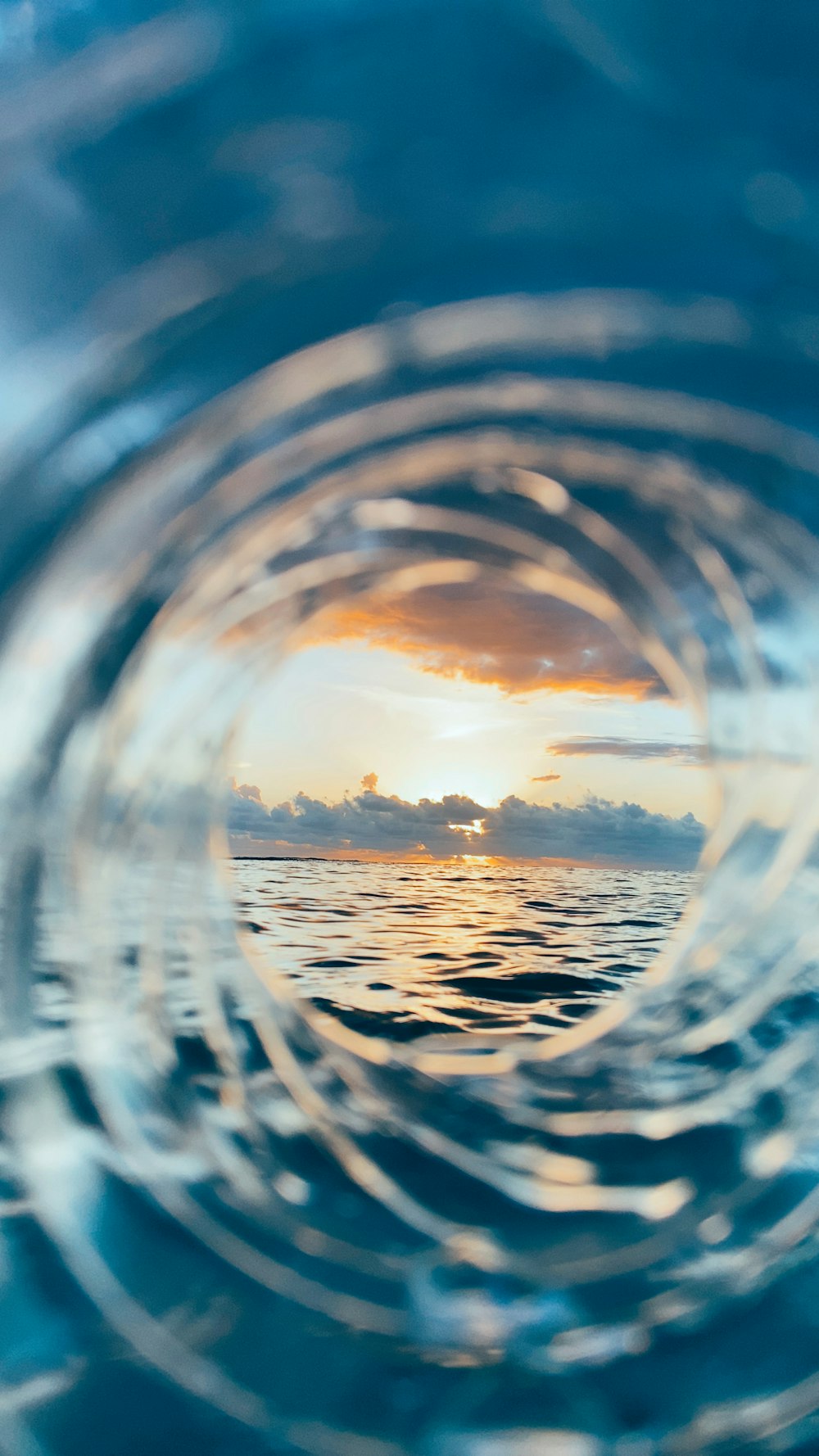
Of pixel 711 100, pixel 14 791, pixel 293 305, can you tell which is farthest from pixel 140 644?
pixel 711 100

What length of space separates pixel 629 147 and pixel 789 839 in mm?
3543

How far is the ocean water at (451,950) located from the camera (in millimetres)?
7234

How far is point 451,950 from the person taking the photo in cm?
1102

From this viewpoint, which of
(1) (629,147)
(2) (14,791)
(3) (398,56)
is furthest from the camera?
(2) (14,791)

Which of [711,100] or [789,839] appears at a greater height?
[711,100]

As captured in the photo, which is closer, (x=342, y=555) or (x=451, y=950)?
(x=342, y=555)

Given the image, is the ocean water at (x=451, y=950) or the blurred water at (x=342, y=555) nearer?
the blurred water at (x=342, y=555)

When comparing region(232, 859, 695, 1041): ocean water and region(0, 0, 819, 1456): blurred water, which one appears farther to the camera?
region(232, 859, 695, 1041): ocean water

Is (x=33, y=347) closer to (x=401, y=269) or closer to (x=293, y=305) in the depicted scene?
(x=293, y=305)

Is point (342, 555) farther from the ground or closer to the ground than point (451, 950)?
farther from the ground

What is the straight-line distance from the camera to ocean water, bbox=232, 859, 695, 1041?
23.7ft

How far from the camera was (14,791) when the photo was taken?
3.35 meters

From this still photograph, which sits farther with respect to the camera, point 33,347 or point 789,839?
point 789,839

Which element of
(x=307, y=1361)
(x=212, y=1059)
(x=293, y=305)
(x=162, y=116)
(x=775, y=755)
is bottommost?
(x=307, y=1361)
